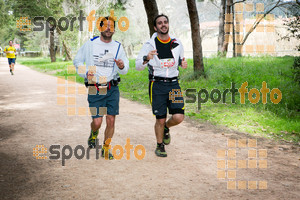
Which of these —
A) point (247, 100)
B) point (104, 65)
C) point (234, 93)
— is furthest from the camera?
point (234, 93)

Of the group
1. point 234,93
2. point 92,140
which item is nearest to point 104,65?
point 92,140

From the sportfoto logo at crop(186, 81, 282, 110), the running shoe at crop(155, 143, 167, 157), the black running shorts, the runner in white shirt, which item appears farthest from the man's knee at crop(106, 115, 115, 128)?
the sportfoto logo at crop(186, 81, 282, 110)

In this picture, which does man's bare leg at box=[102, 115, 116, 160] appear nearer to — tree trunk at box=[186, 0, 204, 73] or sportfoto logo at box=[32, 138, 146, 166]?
sportfoto logo at box=[32, 138, 146, 166]

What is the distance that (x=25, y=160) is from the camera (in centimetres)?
499

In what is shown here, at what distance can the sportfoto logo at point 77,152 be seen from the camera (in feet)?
17.0

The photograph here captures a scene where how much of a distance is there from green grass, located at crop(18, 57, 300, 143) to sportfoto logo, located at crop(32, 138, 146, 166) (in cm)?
312

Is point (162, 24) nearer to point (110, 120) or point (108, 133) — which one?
point (110, 120)

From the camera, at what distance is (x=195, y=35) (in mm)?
12828

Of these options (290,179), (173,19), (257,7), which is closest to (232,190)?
(290,179)

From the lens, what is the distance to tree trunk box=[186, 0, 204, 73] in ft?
40.7

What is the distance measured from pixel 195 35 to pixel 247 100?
4.13 metres

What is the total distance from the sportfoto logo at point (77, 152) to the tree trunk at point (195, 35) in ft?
26.1

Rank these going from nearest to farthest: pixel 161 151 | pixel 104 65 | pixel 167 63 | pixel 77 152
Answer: pixel 104 65 < pixel 167 63 < pixel 161 151 < pixel 77 152

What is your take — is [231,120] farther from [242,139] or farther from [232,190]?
[232,190]
